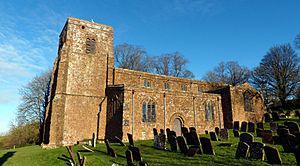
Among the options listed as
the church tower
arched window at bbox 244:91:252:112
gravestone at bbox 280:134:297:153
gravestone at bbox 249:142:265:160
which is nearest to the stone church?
the church tower

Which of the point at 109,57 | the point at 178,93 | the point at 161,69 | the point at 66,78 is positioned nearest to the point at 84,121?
the point at 66,78

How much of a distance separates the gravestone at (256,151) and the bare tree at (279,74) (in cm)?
3060

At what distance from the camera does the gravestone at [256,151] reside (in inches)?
369

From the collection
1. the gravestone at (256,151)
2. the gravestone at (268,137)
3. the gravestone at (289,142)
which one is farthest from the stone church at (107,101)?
the gravestone at (289,142)

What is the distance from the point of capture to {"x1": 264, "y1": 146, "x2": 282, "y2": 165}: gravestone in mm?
8625

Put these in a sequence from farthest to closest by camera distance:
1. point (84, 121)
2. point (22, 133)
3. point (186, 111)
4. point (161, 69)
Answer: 1. point (161, 69)
2. point (22, 133)
3. point (186, 111)
4. point (84, 121)

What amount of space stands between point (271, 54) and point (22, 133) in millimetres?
43054

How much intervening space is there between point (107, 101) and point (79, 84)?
3.75 metres

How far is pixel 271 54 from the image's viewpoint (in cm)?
3903

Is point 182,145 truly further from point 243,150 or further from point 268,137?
point 268,137

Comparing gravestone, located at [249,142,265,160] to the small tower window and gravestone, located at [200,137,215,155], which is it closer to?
gravestone, located at [200,137,215,155]

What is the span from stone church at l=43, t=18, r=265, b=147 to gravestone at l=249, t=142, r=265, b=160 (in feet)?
44.1

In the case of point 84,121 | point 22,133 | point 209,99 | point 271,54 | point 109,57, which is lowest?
point 22,133

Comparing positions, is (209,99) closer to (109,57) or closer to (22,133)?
(109,57)
